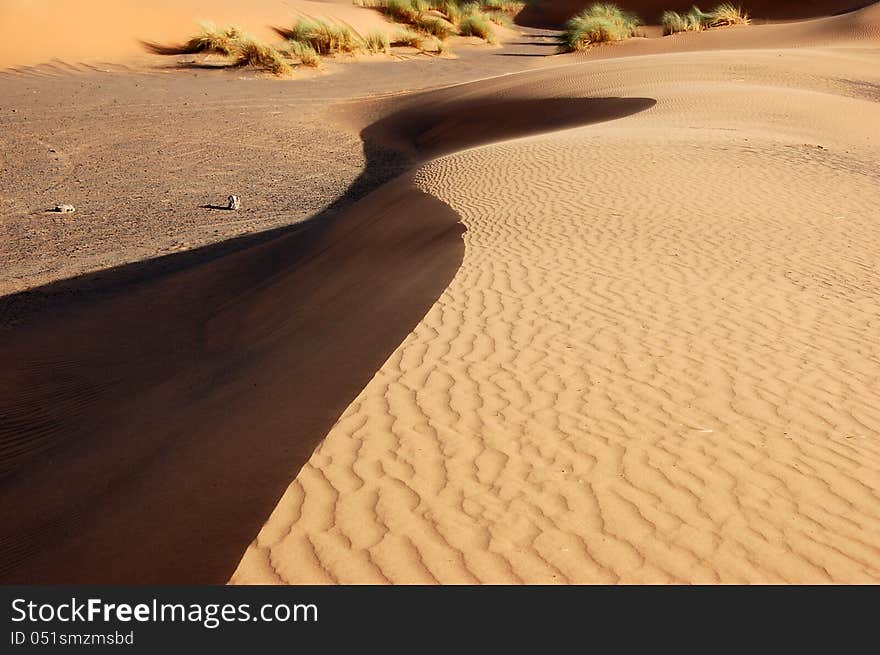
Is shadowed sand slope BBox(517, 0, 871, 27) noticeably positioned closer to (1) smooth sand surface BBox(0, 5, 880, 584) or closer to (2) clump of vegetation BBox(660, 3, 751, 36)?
(2) clump of vegetation BBox(660, 3, 751, 36)

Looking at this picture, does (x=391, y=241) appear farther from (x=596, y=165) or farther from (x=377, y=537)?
(x=377, y=537)

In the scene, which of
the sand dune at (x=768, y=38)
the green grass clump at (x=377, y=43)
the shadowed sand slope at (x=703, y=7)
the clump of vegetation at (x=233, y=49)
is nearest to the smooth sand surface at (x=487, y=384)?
the clump of vegetation at (x=233, y=49)

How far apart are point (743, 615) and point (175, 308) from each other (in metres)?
7.59

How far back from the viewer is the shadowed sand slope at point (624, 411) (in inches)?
A: 151

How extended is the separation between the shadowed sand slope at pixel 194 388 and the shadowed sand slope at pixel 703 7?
34.1m

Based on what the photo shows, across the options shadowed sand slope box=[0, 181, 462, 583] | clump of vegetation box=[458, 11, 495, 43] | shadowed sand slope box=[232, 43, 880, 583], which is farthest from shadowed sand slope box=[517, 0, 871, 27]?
shadowed sand slope box=[0, 181, 462, 583]

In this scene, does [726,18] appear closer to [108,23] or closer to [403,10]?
[403,10]

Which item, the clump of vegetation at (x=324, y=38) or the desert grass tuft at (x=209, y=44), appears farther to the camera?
the clump of vegetation at (x=324, y=38)

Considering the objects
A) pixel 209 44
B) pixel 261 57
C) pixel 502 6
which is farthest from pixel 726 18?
pixel 209 44

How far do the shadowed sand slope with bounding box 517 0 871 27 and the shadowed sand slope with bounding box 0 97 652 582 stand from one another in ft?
112

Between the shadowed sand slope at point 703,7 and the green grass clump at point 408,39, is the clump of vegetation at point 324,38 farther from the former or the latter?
the shadowed sand slope at point 703,7

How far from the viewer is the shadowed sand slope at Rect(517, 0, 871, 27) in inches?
1565

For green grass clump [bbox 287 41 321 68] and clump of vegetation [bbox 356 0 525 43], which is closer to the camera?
green grass clump [bbox 287 41 321 68]

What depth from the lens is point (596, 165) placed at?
12062 mm
